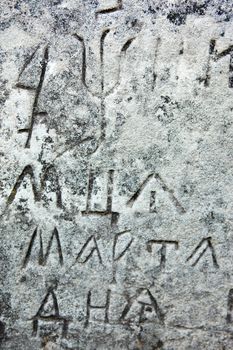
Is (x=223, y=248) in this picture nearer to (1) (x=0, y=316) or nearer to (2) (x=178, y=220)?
(2) (x=178, y=220)

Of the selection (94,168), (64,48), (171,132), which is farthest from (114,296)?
(64,48)

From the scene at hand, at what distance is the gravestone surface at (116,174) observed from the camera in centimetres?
228

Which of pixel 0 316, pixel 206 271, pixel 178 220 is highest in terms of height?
pixel 178 220

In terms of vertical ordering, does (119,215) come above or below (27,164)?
below

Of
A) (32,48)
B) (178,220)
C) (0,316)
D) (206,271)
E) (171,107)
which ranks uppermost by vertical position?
(32,48)

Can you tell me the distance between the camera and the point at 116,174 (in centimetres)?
233

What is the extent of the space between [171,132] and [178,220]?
29cm

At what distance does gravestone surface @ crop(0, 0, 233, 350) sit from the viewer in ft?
7.49

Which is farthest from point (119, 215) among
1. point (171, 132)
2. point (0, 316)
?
point (0, 316)

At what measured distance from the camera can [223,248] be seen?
7.59 feet

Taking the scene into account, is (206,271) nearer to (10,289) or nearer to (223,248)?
(223,248)

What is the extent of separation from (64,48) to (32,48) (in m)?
0.11

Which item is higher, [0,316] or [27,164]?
[27,164]

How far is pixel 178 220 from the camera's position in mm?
2322
